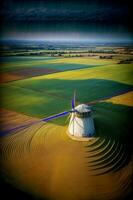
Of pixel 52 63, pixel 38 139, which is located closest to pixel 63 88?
pixel 52 63

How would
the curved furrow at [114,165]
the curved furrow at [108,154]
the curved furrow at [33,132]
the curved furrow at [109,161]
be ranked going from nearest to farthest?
1. the curved furrow at [114,165]
2. the curved furrow at [109,161]
3. the curved furrow at [108,154]
4. the curved furrow at [33,132]

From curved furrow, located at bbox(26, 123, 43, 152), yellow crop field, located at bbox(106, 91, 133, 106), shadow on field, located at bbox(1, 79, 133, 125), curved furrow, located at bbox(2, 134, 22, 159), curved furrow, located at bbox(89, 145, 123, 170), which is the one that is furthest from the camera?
yellow crop field, located at bbox(106, 91, 133, 106)

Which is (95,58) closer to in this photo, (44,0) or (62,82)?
(62,82)

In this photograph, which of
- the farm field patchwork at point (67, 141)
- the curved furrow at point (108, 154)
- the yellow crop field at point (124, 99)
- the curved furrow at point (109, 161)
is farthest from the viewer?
the yellow crop field at point (124, 99)

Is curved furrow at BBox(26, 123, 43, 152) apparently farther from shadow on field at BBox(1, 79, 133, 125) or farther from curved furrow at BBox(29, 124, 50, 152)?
shadow on field at BBox(1, 79, 133, 125)

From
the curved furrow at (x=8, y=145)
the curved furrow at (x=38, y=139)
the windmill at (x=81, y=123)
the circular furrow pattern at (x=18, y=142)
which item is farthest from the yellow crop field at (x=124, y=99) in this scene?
the curved furrow at (x=8, y=145)

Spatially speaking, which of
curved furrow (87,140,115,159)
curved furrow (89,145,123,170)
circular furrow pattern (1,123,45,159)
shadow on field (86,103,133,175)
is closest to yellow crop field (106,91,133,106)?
shadow on field (86,103,133,175)

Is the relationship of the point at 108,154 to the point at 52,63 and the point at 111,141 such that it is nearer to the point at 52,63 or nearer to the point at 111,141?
the point at 111,141

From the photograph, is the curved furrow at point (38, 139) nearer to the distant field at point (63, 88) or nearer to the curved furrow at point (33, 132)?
the curved furrow at point (33, 132)
